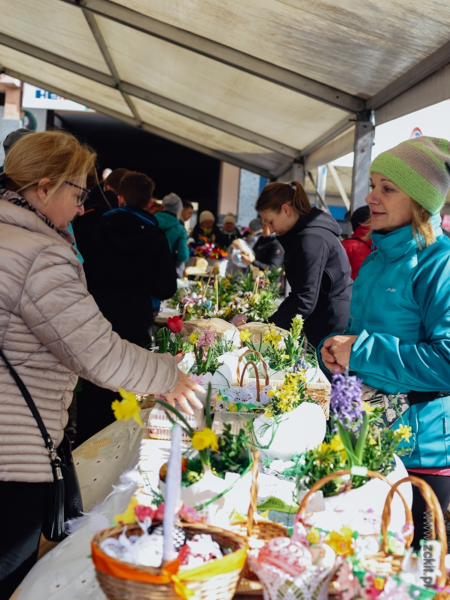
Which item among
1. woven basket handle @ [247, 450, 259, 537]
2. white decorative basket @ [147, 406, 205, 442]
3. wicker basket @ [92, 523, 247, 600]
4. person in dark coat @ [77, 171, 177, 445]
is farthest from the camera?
person in dark coat @ [77, 171, 177, 445]

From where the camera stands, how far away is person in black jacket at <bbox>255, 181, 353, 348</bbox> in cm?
310

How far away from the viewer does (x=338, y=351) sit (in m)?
1.71

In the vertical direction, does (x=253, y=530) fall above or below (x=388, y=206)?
below

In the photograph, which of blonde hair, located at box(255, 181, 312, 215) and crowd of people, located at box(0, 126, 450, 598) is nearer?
crowd of people, located at box(0, 126, 450, 598)

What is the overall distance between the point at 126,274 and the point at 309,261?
3.38 ft

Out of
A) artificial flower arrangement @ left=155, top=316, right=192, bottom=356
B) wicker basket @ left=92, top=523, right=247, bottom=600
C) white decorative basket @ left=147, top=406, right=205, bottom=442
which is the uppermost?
artificial flower arrangement @ left=155, top=316, right=192, bottom=356

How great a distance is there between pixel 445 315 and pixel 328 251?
5.19 feet

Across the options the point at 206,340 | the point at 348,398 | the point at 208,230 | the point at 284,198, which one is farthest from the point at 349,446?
the point at 208,230

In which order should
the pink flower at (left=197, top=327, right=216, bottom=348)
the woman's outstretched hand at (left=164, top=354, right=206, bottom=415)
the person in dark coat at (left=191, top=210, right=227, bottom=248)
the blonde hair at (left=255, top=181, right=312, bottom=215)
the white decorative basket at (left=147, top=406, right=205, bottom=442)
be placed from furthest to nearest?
the person in dark coat at (left=191, top=210, right=227, bottom=248) < the blonde hair at (left=255, top=181, right=312, bottom=215) < the pink flower at (left=197, top=327, right=216, bottom=348) < the white decorative basket at (left=147, top=406, right=205, bottom=442) < the woman's outstretched hand at (left=164, top=354, right=206, bottom=415)

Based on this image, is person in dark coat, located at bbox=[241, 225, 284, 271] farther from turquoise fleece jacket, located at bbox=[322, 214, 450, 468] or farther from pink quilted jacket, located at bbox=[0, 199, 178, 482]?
pink quilted jacket, located at bbox=[0, 199, 178, 482]

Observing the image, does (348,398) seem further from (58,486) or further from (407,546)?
(58,486)

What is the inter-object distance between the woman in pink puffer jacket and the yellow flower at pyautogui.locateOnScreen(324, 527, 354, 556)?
0.67m

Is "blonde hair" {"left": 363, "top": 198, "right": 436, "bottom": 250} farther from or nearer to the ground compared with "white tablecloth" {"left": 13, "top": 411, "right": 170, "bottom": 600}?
farther from the ground

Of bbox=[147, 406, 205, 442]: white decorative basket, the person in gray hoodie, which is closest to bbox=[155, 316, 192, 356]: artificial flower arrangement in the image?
bbox=[147, 406, 205, 442]: white decorative basket
